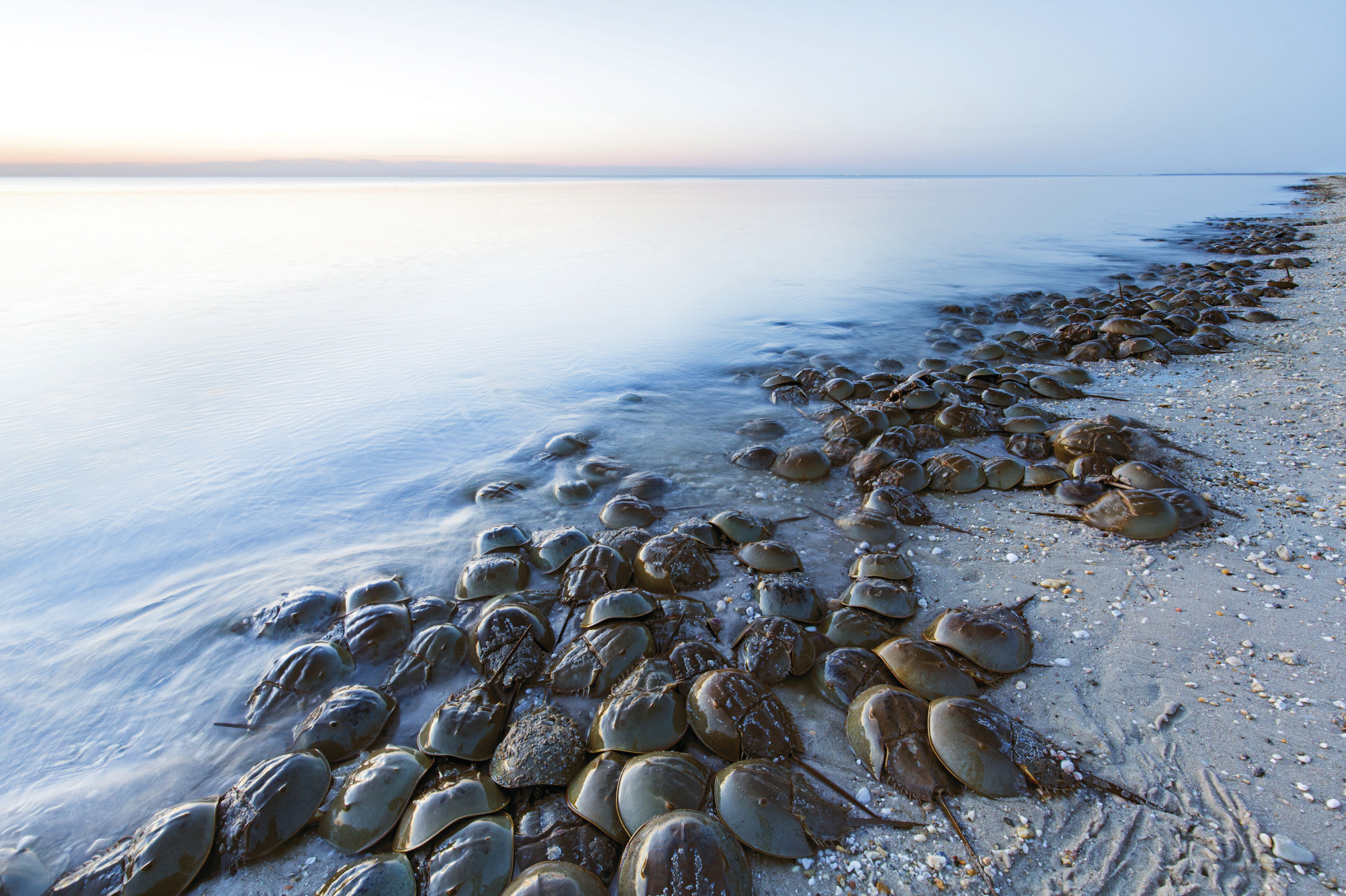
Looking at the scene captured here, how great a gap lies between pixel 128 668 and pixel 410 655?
1.45 m

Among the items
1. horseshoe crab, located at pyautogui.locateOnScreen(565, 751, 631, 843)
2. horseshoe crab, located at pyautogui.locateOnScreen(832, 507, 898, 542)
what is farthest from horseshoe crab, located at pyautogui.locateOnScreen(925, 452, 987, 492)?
horseshoe crab, located at pyautogui.locateOnScreen(565, 751, 631, 843)

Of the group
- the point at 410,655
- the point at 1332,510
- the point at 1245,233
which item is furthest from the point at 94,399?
the point at 1245,233

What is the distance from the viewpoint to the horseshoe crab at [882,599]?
7.93ft

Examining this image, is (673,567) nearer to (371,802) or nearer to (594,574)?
(594,574)

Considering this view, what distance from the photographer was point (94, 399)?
5820 mm

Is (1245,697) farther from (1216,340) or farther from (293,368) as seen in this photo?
(293,368)

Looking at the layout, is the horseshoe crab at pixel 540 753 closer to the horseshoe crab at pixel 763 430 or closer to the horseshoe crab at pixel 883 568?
the horseshoe crab at pixel 883 568

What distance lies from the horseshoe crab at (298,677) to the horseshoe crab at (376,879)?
885mm

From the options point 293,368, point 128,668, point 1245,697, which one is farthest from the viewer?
point 293,368

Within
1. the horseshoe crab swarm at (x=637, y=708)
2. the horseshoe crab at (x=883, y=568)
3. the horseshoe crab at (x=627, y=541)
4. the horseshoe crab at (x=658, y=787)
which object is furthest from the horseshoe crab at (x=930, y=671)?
the horseshoe crab at (x=627, y=541)

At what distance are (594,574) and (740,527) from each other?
0.84 m

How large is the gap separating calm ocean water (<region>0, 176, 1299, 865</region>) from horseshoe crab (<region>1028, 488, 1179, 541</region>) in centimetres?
211

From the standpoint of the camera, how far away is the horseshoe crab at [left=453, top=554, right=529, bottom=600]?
279 centimetres

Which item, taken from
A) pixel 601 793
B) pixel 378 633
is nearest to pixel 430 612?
pixel 378 633
